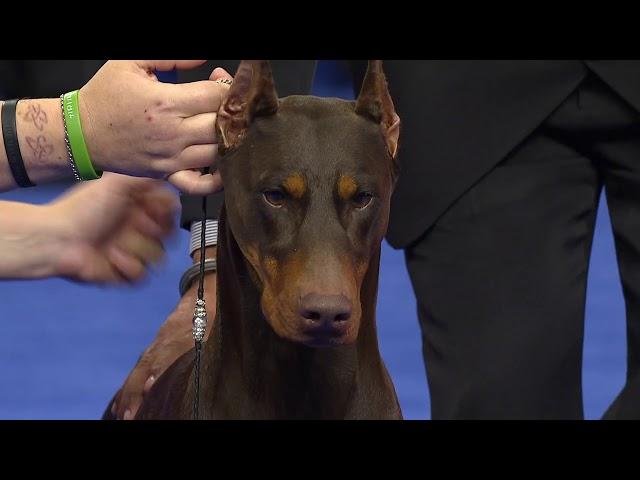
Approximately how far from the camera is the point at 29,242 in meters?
2.03

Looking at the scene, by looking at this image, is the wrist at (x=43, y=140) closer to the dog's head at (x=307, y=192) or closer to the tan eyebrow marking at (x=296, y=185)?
the dog's head at (x=307, y=192)

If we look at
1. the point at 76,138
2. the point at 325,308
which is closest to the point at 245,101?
the point at 76,138

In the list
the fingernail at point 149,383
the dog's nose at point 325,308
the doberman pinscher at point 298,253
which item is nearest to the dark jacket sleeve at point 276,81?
the fingernail at point 149,383

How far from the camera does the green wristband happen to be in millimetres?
1970

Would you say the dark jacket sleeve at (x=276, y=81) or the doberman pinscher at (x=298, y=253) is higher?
the dark jacket sleeve at (x=276, y=81)

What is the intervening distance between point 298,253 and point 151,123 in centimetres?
31

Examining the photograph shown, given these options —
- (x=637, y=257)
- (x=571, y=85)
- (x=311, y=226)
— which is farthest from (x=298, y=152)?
(x=637, y=257)

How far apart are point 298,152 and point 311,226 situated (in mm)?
115

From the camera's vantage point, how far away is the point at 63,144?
1.97 meters

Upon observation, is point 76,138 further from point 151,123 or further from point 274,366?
point 274,366

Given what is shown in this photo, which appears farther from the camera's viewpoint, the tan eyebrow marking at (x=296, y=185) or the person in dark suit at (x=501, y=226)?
the person in dark suit at (x=501, y=226)

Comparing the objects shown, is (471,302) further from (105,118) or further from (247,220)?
(105,118)

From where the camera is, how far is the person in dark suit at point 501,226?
2.41 metres

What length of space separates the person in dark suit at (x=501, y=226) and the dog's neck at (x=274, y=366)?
1.38 feet
